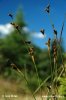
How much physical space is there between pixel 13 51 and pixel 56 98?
3878cm

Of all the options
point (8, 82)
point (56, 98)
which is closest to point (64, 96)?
point (56, 98)

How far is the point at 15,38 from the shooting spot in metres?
43.6

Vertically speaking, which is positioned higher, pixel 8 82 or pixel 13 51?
pixel 13 51

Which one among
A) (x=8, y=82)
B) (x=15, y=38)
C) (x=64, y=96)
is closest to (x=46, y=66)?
(x=8, y=82)

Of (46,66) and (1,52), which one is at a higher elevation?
(1,52)

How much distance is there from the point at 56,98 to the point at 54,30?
19.9 inches

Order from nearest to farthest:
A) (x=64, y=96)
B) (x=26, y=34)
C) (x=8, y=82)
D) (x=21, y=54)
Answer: (x=64, y=96) < (x=8, y=82) < (x=21, y=54) < (x=26, y=34)

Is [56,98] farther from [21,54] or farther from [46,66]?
[21,54]

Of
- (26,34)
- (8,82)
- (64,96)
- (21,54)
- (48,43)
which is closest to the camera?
(48,43)

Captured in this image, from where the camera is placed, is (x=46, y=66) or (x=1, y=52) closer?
(x=46, y=66)

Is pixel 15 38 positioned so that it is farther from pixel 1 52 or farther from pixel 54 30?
pixel 54 30

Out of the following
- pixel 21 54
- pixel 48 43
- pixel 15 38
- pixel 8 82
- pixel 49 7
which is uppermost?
pixel 15 38

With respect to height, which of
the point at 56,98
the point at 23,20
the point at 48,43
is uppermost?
the point at 23,20

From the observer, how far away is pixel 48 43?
2.67 meters
